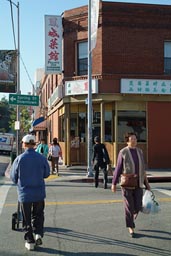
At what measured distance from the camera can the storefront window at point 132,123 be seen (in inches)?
871

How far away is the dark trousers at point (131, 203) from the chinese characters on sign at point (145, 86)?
14311 mm

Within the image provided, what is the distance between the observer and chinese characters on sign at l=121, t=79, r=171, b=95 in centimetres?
2141

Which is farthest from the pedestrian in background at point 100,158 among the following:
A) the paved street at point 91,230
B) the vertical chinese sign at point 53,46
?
the vertical chinese sign at point 53,46

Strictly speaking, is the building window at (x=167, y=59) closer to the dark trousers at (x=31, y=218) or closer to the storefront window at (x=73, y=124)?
the storefront window at (x=73, y=124)

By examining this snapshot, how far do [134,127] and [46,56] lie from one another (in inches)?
234

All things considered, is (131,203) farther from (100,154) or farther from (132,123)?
(132,123)

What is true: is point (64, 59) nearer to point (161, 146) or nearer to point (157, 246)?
point (161, 146)

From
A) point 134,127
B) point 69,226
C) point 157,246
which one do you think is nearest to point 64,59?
point 134,127

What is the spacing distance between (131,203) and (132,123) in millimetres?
15013

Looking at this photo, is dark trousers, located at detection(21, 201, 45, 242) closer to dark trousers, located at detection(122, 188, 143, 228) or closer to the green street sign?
dark trousers, located at detection(122, 188, 143, 228)

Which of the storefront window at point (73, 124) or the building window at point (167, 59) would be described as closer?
the building window at point (167, 59)

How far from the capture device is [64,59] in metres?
A: 23.4

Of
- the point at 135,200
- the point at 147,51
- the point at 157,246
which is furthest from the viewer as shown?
the point at 147,51

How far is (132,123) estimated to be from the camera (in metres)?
22.2
